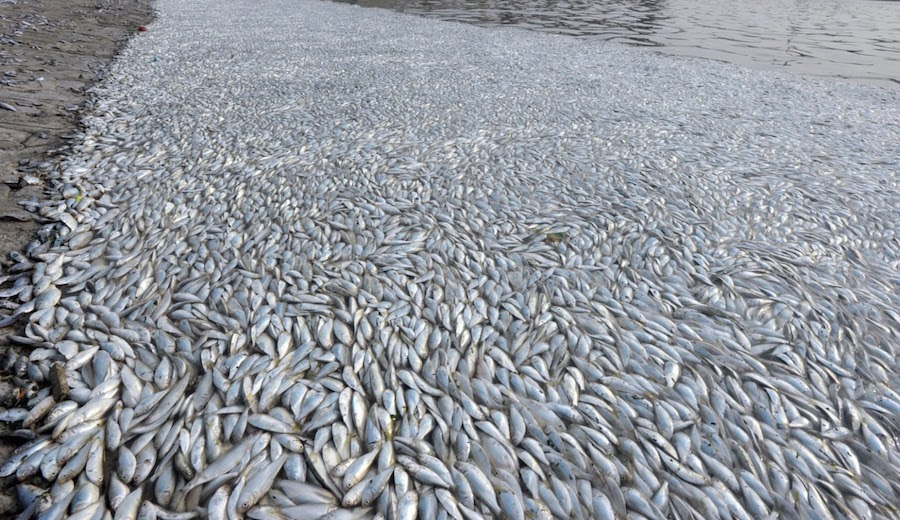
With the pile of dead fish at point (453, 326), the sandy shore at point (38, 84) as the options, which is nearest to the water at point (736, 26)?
the pile of dead fish at point (453, 326)

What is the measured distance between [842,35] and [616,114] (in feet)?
64.9

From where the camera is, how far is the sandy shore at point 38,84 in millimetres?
4363

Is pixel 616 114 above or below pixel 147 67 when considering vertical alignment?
below

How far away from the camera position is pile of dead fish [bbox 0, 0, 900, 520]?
2309 mm

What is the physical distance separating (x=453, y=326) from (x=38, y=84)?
875 cm

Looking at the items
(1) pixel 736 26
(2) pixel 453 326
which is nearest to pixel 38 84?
(2) pixel 453 326

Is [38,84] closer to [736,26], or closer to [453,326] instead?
[453,326]

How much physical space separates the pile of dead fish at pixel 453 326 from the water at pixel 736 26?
10.4 metres

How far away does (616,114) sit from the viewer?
8.11m

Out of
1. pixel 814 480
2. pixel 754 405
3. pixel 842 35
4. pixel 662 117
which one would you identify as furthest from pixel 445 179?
pixel 842 35

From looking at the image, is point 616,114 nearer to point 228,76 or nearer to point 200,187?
point 200,187

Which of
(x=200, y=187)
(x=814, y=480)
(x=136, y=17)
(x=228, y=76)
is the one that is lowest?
(x=814, y=480)

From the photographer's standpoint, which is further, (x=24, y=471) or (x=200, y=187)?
(x=200, y=187)

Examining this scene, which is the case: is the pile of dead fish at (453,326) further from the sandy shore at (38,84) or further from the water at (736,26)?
the water at (736,26)
